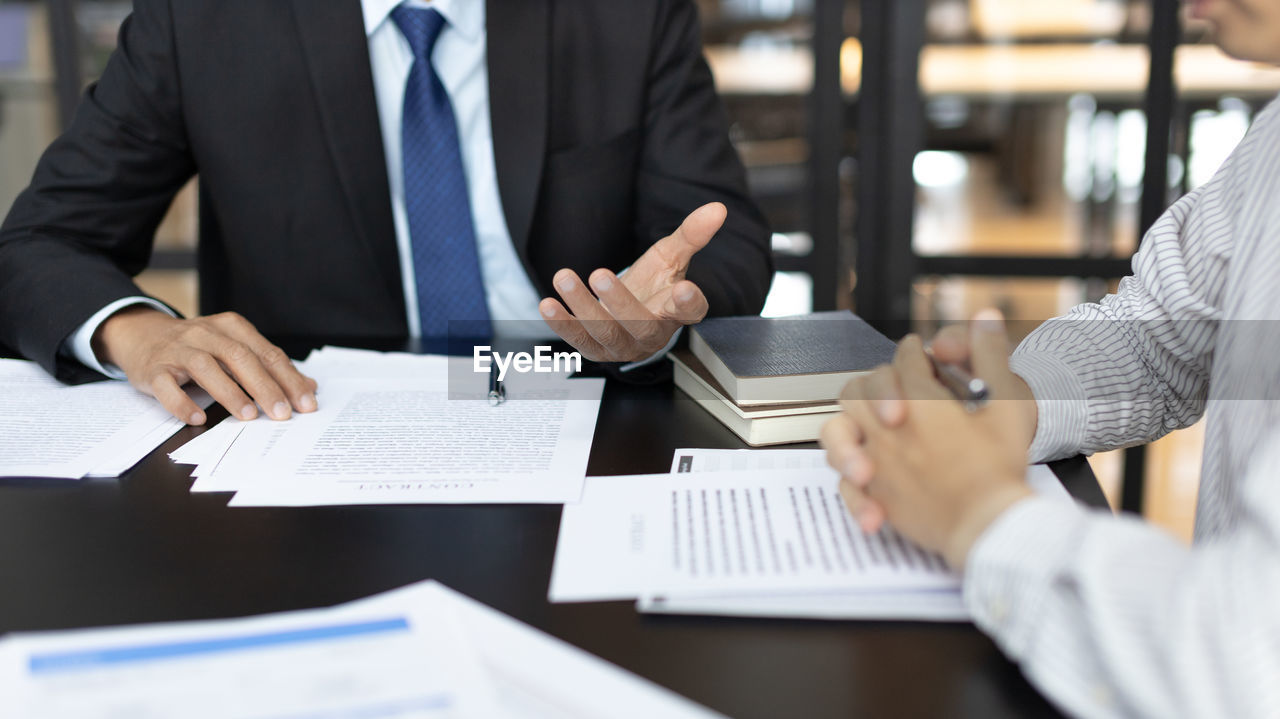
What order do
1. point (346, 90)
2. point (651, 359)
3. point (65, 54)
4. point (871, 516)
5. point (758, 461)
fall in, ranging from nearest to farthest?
point (871, 516) → point (758, 461) → point (651, 359) → point (346, 90) → point (65, 54)

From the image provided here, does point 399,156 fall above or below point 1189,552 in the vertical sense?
above

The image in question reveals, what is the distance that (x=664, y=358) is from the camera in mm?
1074

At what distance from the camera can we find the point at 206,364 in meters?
0.96

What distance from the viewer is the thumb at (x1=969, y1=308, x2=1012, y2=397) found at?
0.66m

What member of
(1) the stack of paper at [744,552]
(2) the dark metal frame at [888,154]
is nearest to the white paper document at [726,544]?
(1) the stack of paper at [744,552]

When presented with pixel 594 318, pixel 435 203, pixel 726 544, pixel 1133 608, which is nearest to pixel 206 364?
pixel 594 318

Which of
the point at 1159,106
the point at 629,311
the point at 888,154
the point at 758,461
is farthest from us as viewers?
the point at 888,154

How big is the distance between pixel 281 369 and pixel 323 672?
56 centimetres

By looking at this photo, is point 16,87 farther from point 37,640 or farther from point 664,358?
point 37,640

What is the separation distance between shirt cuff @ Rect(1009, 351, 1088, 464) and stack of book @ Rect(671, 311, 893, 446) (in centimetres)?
14

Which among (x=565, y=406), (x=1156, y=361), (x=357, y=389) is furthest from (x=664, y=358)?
(x=1156, y=361)

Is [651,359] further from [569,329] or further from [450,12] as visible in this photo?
[450,12]

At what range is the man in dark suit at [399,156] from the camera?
134 centimetres

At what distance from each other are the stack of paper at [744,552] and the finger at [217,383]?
40 cm
